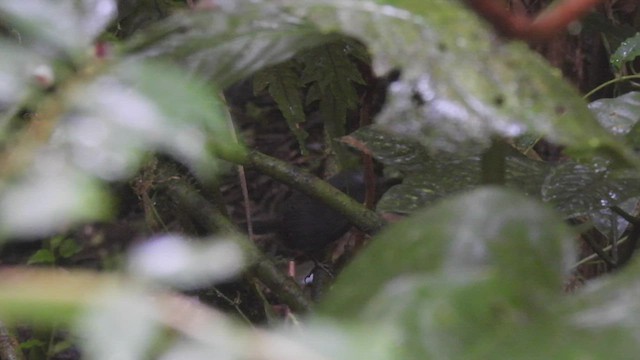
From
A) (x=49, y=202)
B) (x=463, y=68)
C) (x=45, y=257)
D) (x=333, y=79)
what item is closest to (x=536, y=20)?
(x=463, y=68)

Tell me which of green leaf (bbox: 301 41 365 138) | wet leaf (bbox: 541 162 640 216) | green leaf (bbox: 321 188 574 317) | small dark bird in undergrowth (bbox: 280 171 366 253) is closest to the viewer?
green leaf (bbox: 321 188 574 317)

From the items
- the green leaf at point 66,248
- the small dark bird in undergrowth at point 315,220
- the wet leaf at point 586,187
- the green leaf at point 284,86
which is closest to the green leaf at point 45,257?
the green leaf at point 66,248

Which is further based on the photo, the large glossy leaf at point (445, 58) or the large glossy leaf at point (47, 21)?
the large glossy leaf at point (445, 58)

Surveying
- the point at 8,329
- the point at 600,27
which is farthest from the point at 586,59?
the point at 8,329

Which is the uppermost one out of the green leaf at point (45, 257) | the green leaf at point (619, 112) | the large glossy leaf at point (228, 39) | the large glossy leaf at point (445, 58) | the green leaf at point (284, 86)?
the large glossy leaf at point (445, 58)

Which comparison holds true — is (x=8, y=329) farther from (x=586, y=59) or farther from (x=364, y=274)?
(x=586, y=59)

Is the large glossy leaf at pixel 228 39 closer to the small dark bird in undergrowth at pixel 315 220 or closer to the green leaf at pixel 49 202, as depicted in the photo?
the green leaf at pixel 49 202

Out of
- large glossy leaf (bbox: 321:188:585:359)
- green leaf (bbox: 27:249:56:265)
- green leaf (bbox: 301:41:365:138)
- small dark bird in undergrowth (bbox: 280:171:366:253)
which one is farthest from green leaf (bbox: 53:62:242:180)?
green leaf (bbox: 27:249:56:265)

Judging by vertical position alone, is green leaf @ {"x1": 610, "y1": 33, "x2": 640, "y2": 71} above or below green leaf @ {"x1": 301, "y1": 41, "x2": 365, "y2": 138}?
above

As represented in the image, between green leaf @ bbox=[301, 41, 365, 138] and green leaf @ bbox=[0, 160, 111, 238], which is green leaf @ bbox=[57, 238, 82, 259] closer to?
green leaf @ bbox=[301, 41, 365, 138]
